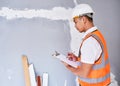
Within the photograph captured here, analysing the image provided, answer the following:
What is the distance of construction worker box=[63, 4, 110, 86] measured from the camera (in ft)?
5.54

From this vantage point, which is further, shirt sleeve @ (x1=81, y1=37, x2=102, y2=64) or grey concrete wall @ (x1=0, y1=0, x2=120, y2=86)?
grey concrete wall @ (x1=0, y1=0, x2=120, y2=86)

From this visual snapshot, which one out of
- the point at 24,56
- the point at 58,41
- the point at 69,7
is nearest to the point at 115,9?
the point at 69,7

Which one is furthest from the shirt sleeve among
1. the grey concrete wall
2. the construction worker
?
the grey concrete wall

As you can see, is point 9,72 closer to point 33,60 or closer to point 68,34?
point 33,60

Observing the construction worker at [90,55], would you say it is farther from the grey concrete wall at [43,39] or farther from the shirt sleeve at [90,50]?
the grey concrete wall at [43,39]

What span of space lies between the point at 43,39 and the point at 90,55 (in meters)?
1.16

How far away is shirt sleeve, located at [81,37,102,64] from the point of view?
168 cm

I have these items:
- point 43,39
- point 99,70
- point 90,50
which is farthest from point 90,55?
point 43,39

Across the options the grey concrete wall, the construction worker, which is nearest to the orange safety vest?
the construction worker

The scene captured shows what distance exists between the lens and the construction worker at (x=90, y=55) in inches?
66.4

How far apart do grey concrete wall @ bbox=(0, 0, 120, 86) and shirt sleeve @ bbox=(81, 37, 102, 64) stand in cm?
106

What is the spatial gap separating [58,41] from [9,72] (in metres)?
0.72

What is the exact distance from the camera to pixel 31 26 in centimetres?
272

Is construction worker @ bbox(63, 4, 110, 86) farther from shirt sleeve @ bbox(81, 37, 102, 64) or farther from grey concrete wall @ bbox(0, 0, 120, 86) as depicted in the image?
grey concrete wall @ bbox(0, 0, 120, 86)
